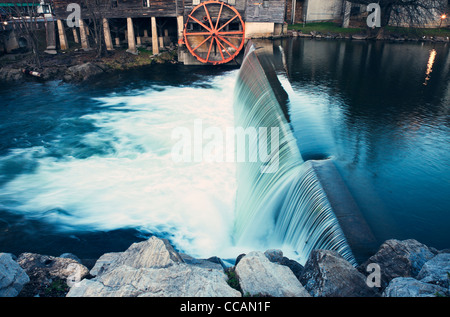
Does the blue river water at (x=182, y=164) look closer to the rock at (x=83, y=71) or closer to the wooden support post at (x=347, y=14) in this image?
the rock at (x=83, y=71)

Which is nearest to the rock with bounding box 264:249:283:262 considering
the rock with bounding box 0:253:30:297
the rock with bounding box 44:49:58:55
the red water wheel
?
the rock with bounding box 0:253:30:297

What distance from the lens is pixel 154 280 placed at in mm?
3352

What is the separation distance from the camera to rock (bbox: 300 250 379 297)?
327 centimetres

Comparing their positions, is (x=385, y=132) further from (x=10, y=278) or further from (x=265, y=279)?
(x=10, y=278)

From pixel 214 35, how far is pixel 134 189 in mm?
13929

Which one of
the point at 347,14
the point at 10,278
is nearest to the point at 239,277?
the point at 10,278

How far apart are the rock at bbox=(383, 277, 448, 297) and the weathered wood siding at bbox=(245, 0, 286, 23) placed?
1841cm

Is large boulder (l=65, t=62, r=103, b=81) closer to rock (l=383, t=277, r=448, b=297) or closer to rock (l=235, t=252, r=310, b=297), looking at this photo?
rock (l=235, t=252, r=310, b=297)

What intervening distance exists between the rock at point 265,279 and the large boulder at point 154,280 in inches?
8.2

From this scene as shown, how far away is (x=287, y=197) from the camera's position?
5.71m

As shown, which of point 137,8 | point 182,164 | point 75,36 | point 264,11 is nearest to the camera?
point 182,164

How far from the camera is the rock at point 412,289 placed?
292 centimetres

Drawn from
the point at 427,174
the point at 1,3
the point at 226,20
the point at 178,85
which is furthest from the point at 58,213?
the point at 1,3
